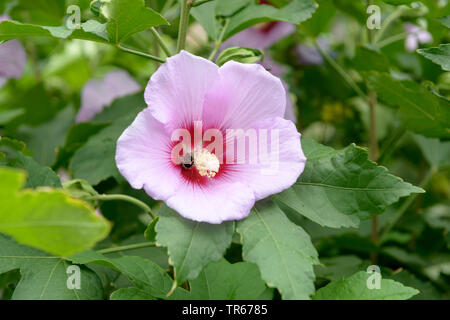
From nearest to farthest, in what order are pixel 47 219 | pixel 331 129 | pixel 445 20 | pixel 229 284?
pixel 47 219
pixel 229 284
pixel 445 20
pixel 331 129

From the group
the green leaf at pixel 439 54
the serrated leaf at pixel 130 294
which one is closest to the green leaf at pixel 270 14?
the green leaf at pixel 439 54

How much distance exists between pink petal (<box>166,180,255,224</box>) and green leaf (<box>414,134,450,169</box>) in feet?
2.52

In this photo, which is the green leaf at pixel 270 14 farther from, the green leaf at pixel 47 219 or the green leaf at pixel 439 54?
the green leaf at pixel 47 219

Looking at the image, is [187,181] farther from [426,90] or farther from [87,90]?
[87,90]

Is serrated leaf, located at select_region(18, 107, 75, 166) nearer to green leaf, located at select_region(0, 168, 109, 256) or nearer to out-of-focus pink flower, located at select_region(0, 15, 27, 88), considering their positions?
out-of-focus pink flower, located at select_region(0, 15, 27, 88)

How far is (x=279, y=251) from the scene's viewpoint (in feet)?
2.33

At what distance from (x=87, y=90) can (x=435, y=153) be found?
94 centimetres

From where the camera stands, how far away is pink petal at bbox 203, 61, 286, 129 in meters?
0.77

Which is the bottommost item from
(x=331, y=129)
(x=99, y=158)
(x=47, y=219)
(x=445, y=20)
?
(x=331, y=129)

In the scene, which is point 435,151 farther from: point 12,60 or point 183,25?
point 12,60

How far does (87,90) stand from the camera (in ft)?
4.45

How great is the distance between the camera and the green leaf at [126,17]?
2.55 feet

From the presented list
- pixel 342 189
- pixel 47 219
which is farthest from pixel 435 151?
pixel 47 219

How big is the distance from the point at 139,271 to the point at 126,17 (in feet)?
1.29
